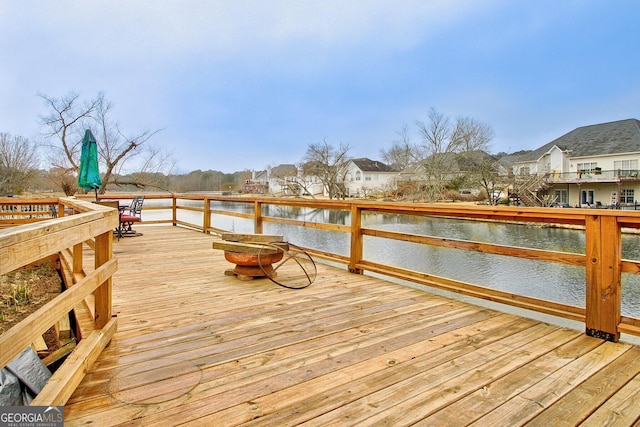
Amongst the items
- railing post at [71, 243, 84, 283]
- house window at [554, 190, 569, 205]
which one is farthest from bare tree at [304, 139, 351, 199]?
railing post at [71, 243, 84, 283]

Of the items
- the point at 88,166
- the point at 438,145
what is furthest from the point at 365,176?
the point at 88,166

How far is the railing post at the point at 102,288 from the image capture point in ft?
6.81

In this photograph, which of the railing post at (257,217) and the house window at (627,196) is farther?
the house window at (627,196)

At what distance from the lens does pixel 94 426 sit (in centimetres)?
135

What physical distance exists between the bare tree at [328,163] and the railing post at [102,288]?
105 ft

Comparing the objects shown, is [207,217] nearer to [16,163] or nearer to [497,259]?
[497,259]

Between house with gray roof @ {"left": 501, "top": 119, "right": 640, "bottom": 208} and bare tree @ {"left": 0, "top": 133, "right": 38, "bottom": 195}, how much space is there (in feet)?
97.3

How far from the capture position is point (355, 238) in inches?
160

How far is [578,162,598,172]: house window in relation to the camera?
1009 inches

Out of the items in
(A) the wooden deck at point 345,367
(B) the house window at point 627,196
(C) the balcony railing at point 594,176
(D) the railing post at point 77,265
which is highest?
(C) the balcony railing at point 594,176

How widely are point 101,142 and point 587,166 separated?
3193 centimetres

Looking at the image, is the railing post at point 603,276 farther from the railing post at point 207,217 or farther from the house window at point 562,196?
the house window at point 562,196

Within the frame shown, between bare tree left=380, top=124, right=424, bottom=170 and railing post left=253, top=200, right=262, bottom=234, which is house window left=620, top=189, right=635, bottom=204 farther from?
railing post left=253, top=200, right=262, bottom=234

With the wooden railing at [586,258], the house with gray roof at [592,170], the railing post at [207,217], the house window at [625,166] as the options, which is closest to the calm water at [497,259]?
the railing post at [207,217]
